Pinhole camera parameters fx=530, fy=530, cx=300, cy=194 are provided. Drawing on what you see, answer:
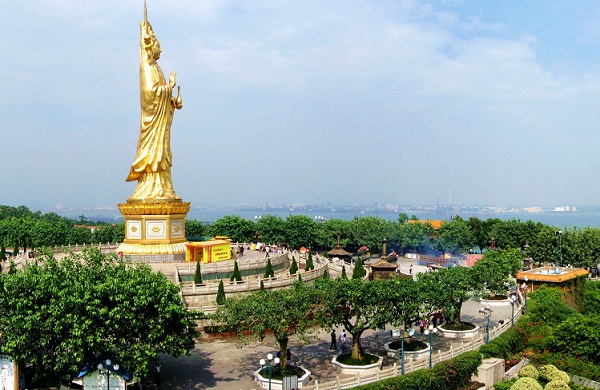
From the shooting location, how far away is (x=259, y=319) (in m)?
18.5

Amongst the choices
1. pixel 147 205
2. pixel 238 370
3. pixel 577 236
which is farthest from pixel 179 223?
pixel 577 236

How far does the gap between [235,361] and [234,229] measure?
1544 inches

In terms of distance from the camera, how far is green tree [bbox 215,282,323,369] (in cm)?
1823

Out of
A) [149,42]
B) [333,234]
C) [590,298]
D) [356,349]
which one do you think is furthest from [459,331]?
[333,234]

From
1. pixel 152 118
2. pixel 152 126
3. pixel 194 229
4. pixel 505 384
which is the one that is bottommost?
pixel 505 384

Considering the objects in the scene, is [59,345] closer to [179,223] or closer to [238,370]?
[238,370]

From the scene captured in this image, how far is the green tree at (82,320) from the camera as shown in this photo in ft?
52.1

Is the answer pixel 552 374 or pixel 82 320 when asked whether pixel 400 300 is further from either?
pixel 82 320

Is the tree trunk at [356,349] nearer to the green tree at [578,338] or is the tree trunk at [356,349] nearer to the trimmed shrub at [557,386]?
the trimmed shrub at [557,386]

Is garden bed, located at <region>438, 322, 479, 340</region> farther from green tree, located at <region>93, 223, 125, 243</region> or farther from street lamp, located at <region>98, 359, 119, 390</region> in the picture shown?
green tree, located at <region>93, 223, 125, 243</region>

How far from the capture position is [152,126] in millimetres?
36781

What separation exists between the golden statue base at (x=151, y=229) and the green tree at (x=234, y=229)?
23.6 metres

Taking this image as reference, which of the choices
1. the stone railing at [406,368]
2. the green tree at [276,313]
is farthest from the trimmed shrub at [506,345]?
the green tree at [276,313]

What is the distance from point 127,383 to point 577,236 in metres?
43.8
